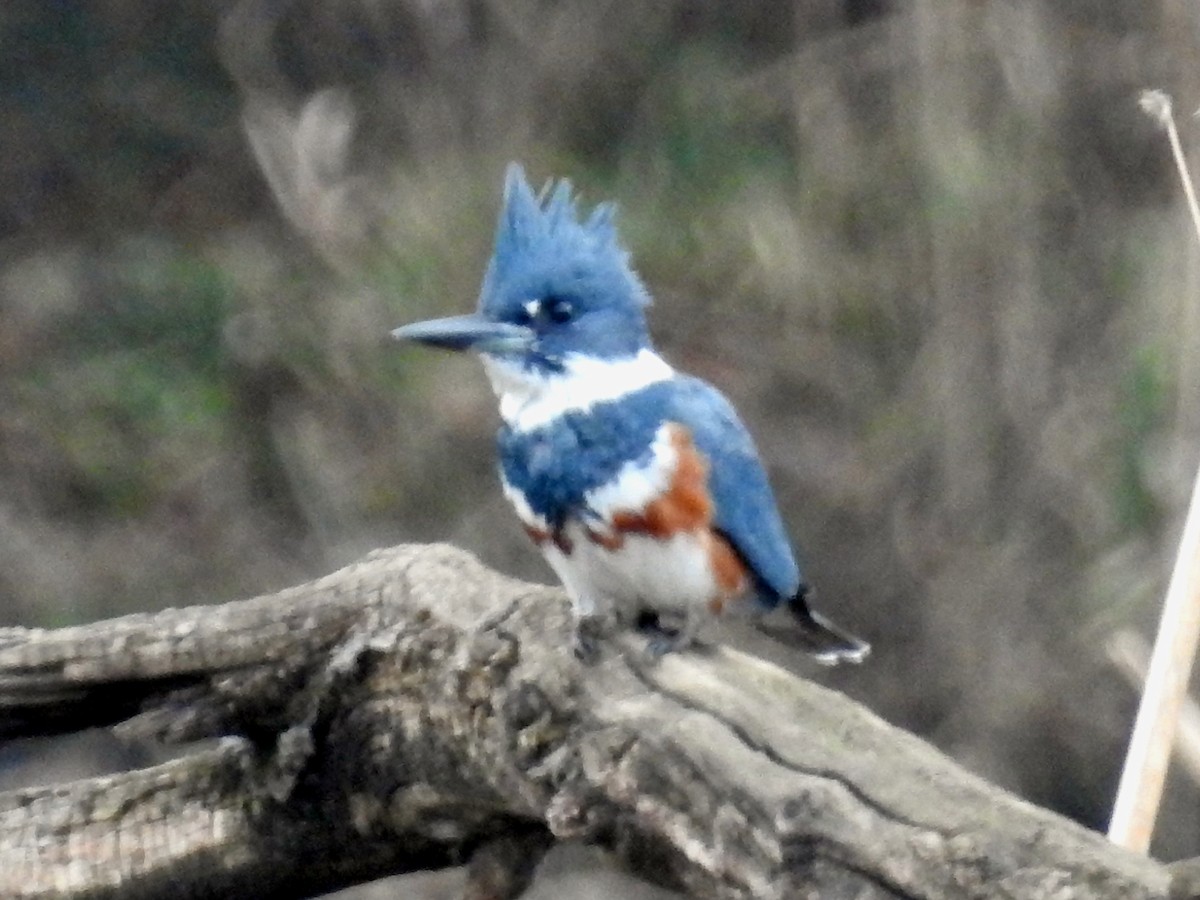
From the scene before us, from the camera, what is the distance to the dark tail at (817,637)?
298cm

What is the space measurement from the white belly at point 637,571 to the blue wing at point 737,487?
87 mm

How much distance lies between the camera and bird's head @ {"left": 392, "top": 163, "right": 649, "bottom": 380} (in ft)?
8.58

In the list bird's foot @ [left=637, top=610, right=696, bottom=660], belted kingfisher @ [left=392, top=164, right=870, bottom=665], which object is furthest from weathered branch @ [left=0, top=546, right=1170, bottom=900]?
belted kingfisher @ [left=392, top=164, right=870, bottom=665]

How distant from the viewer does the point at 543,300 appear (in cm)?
263

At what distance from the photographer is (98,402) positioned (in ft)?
15.1

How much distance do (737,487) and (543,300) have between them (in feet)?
1.29

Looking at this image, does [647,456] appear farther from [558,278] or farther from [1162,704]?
[1162,704]

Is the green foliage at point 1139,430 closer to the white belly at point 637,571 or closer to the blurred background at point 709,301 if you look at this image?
the blurred background at point 709,301

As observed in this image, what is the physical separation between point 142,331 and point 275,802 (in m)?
2.48

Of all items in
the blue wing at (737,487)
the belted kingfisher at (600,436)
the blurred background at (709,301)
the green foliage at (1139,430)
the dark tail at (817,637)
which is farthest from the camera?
the blurred background at (709,301)

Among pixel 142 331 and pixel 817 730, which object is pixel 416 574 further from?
pixel 142 331

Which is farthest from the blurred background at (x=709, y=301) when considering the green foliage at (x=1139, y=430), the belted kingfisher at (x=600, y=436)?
the belted kingfisher at (x=600, y=436)

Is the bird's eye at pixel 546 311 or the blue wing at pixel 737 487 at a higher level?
the bird's eye at pixel 546 311

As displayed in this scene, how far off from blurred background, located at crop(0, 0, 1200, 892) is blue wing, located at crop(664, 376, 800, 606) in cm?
147
